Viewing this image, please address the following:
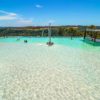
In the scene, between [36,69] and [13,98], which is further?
[36,69]

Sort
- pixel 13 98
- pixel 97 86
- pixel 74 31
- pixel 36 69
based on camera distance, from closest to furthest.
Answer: pixel 13 98 < pixel 97 86 < pixel 36 69 < pixel 74 31

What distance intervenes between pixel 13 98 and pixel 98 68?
5.99m

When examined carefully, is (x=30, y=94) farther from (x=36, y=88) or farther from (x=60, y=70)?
(x=60, y=70)

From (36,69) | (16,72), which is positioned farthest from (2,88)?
(36,69)

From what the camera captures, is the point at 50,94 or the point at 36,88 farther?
the point at 36,88

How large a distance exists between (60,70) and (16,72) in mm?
2392

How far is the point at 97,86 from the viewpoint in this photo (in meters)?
7.88

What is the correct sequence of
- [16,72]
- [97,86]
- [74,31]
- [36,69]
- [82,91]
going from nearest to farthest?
[82,91] < [97,86] < [16,72] < [36,69] < [74,31]

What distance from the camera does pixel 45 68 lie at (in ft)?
37.3

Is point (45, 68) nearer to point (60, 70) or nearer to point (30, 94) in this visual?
point (60, 70)

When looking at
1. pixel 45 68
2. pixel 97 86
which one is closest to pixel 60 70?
pixel 45 68

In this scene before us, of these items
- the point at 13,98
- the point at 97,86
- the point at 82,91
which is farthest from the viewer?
the point at 97,86

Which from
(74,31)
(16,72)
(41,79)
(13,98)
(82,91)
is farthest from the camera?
(74,31)

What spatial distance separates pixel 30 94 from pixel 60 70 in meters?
4.00
